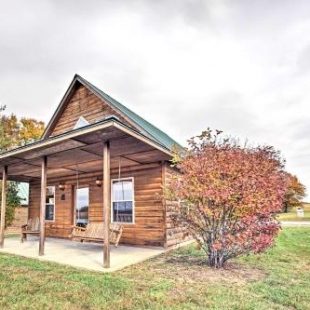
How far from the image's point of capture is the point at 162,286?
13.7 feet

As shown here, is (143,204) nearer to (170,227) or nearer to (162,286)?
(170,227)

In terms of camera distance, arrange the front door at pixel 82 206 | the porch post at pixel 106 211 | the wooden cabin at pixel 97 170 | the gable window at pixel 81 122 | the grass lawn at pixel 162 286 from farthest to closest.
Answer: the gable window at pixel 81 122 < the front door at pixel 82 206 < the wooden cabin at pixel 97 170 < the porch post at pixel 106 211 < the grass lawn at pixel 162 286

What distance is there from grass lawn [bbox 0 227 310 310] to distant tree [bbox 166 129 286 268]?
2.02ft

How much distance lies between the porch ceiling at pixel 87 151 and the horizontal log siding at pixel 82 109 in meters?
2.36

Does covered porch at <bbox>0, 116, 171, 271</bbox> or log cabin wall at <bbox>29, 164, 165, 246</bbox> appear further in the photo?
log cabin wall at <bbox>29, 164, 165, 246</bbox>

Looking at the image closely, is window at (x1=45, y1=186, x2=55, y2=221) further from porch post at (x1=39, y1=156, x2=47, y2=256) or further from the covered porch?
porch post at (x1=39, y1=156, x2=47, y2=256)

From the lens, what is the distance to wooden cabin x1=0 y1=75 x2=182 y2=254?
599 cm

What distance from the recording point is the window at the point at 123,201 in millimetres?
9123

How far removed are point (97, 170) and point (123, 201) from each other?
1.73 meters

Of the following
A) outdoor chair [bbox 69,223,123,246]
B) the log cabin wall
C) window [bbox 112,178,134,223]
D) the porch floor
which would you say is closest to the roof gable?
the log cabin wall

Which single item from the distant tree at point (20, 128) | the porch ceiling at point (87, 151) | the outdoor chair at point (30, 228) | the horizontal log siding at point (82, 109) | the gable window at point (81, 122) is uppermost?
the distant tree at point (20, 128)

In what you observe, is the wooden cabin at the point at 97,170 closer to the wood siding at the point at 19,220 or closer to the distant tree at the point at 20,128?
the wood siding at the point at 19,220

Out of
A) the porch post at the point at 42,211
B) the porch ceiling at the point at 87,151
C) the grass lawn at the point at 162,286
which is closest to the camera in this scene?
the grass lawn at the point at 162,286

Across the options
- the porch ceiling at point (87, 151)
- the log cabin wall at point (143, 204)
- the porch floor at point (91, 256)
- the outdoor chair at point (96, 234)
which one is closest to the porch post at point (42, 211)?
the porch floor at point (91, 256)
